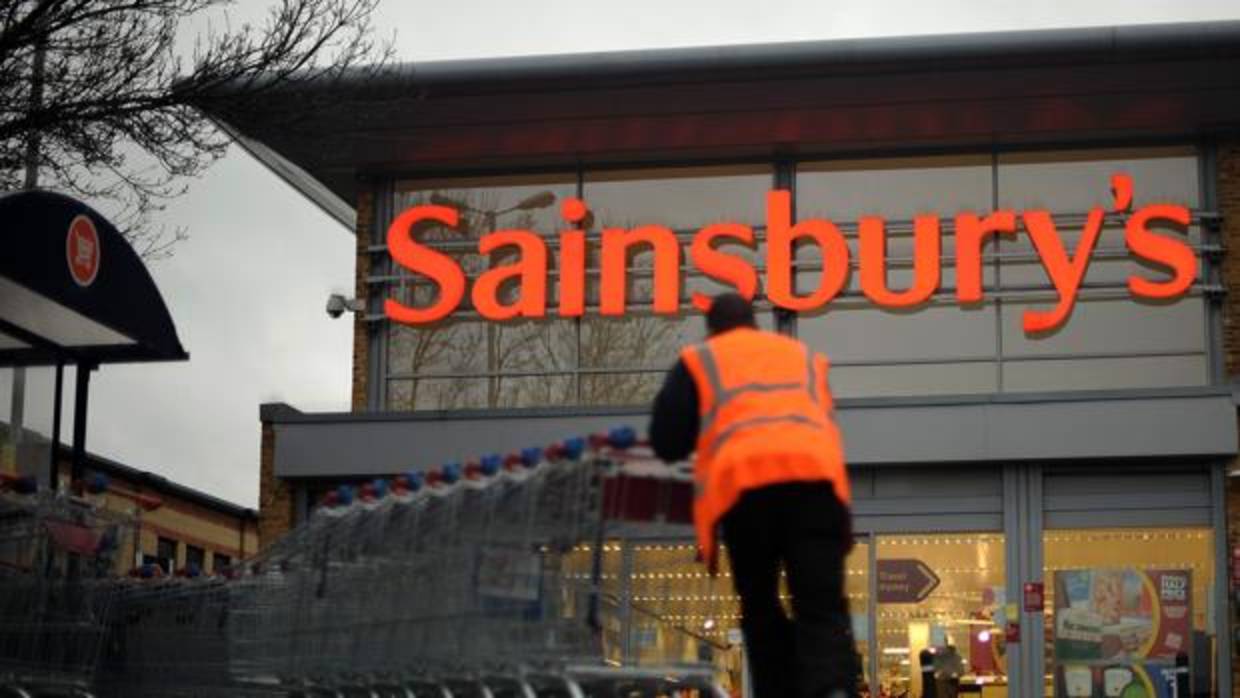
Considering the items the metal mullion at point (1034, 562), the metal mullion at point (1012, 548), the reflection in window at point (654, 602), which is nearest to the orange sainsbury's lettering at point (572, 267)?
the metal mullion at point (1012, 548)

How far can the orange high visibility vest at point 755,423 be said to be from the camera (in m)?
7.67

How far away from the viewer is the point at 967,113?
23812mm

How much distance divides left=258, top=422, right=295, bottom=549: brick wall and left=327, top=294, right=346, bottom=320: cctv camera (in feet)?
5.49

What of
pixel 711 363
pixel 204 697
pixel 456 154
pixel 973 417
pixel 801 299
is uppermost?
pixel 456 154

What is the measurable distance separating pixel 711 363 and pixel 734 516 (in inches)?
23.0

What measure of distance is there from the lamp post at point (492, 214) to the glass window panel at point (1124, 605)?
666 centimetres

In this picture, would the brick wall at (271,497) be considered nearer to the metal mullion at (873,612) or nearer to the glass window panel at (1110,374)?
the metal mullion at (873,612)

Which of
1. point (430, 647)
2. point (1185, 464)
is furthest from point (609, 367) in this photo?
point (430, 647)

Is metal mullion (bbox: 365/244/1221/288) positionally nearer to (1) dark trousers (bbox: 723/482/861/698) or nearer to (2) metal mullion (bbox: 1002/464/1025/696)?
(2) metal mullion (bbox: 1002/464/1025/696)

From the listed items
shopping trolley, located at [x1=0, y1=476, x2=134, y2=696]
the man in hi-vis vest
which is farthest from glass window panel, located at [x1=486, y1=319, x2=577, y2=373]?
the man in hi-vis vest

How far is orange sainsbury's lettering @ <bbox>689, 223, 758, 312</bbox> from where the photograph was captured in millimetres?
24562

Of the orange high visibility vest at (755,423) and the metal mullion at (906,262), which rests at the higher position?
the metal mullion at (906,262)

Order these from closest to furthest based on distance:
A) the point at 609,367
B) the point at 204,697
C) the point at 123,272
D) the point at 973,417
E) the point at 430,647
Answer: the point at 430,647
the point at 204,697
the point at 123,272
the point at 973,417
the point at 609,367

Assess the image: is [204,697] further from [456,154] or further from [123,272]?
[456,154]
